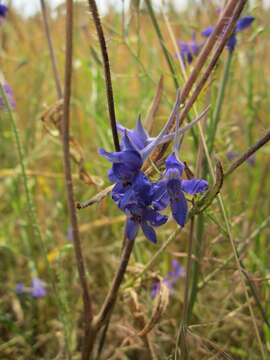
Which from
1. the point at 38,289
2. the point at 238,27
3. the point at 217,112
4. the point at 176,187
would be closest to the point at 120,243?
→ the point at 38,289

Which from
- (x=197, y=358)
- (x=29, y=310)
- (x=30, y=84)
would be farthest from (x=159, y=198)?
(x=30, y=84)

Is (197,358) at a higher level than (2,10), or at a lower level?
lower

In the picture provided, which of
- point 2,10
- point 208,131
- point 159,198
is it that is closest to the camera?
point 159,198

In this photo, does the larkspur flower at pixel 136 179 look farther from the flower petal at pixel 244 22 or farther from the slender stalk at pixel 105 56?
the flower petal at pixel 244 22

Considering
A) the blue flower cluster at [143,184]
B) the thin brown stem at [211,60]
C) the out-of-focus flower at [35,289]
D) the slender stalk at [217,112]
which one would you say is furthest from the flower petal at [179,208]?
Answer: the out-of-focus flower at [35,289]

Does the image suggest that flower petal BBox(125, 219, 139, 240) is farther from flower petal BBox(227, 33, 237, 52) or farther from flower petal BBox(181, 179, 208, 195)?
flower petal BBox(227, 33, 237, 52)

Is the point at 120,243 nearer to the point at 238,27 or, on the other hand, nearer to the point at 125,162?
the point at 238,27

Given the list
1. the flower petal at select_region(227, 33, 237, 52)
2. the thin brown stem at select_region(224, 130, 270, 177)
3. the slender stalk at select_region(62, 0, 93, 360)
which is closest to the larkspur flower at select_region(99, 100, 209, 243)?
the thin brown stem at select_region(224, 130, 270, 177)

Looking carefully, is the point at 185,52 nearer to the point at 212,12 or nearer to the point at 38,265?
the point at 212,12
